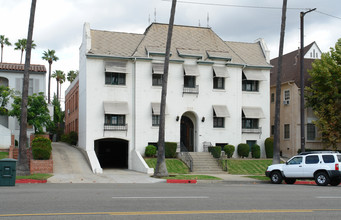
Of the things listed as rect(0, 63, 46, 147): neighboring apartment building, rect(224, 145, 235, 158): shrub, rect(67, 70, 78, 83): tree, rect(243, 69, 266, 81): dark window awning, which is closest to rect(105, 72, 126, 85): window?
rect(0, 63, 46, 147): neighboring apartment building

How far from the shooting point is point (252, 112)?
37.2 m

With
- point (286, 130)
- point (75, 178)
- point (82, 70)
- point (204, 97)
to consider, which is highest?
point (82, 70)

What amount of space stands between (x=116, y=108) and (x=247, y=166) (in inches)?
431

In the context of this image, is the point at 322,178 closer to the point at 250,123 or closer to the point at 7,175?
the point at 7,175

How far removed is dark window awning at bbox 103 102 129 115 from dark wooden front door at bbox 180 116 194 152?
18.6 feet

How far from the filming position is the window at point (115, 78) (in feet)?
113

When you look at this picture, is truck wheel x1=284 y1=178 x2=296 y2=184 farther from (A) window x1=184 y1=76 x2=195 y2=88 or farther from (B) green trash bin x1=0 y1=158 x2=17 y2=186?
(B) green trash bin x1=0 y1=158 x2=17 y2=186

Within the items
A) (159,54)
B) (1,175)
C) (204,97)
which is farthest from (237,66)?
(1,175)

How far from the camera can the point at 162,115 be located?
26031 mm

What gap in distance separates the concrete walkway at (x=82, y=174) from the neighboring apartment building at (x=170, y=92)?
120 centimetres

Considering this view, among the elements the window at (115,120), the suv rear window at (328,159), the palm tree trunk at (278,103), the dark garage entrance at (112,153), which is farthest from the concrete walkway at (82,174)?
the suv rear window at (328,159)

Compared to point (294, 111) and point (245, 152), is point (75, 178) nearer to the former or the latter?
point (245, 152)

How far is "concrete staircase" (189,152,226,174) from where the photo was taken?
31391 mm

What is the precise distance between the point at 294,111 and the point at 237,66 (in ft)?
23.8
